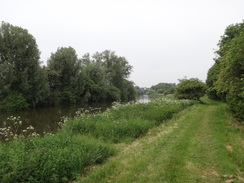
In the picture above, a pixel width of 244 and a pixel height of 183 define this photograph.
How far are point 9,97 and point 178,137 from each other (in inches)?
973

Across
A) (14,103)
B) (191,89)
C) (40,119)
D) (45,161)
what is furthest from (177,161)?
(191,89)

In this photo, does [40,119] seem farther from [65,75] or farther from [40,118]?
[65,75]

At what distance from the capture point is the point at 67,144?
615 centimetres

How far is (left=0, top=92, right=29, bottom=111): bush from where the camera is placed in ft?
77.7

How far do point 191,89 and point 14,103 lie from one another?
90.2ft

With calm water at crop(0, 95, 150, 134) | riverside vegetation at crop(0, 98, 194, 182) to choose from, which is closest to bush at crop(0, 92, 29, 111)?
calm water at crop(0, 95, 150, 134)

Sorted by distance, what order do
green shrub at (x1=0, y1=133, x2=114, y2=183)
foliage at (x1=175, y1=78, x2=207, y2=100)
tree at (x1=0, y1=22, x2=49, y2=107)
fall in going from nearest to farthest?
green shrub at (x1=0, y1=133, x2=114, y2=183) → tree at (x1=0, y1=22, x2=49, y2=107) → foliage at (x1=175, y1=78, x2=207, y2=100)

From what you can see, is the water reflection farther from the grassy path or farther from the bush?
the grassy path

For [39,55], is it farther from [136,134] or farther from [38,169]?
[38,169]

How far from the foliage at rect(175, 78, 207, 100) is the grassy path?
72.3ft

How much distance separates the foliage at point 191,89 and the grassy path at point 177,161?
72.3 feet

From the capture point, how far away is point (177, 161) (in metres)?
5.74

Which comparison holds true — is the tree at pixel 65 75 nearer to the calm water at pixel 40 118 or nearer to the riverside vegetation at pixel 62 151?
the calm water at pixel 40 118

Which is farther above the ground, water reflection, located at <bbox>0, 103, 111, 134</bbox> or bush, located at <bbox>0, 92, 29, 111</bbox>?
bush, located at <bbox>0, 92, 29, 111</bbox>
